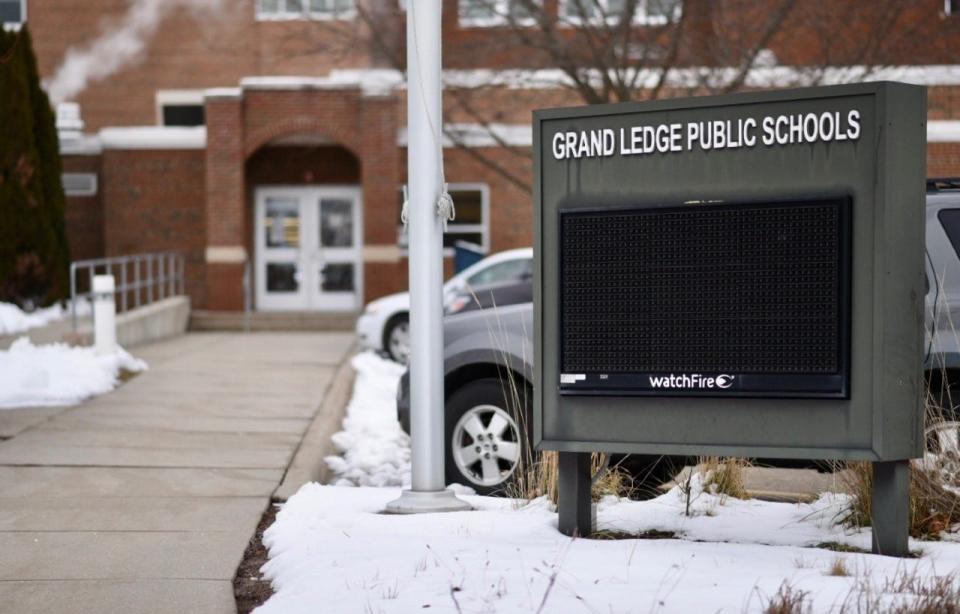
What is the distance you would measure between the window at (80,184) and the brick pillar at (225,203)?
10.6ft

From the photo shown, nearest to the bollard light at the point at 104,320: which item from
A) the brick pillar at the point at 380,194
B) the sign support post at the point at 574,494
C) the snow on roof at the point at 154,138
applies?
the sign support post at the point at 574,494

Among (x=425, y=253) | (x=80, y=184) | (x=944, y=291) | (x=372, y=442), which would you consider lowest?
(x=372, y=442)

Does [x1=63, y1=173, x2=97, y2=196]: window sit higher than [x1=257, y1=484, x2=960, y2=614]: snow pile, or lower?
higher

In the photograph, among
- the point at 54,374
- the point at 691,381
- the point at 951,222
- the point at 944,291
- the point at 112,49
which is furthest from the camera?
the point at 112,49

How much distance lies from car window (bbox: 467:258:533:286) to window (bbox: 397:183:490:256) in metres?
9.30

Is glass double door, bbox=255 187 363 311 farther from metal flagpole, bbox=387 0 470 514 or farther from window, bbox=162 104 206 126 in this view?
metal flagpole, bbox=387 0 470 514

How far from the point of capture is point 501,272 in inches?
728

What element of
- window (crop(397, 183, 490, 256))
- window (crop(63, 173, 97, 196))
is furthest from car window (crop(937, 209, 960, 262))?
window (crop(63, 173, 97, 196))

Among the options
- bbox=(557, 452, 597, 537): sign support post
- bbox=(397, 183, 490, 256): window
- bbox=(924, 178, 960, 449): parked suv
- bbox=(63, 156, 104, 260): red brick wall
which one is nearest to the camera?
bbox=(557, 452, 597, 537): sign support post

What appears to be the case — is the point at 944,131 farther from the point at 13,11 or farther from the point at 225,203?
the point at 13,11

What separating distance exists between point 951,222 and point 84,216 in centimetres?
2360

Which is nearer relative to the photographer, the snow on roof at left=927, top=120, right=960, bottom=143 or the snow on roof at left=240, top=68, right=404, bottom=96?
the snow on roof at left=240, top=68, right=404, bottom=96

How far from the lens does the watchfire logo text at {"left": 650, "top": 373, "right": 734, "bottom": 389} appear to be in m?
6.10

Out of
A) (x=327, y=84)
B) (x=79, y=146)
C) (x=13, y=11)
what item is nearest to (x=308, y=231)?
(x=327, y=84)
